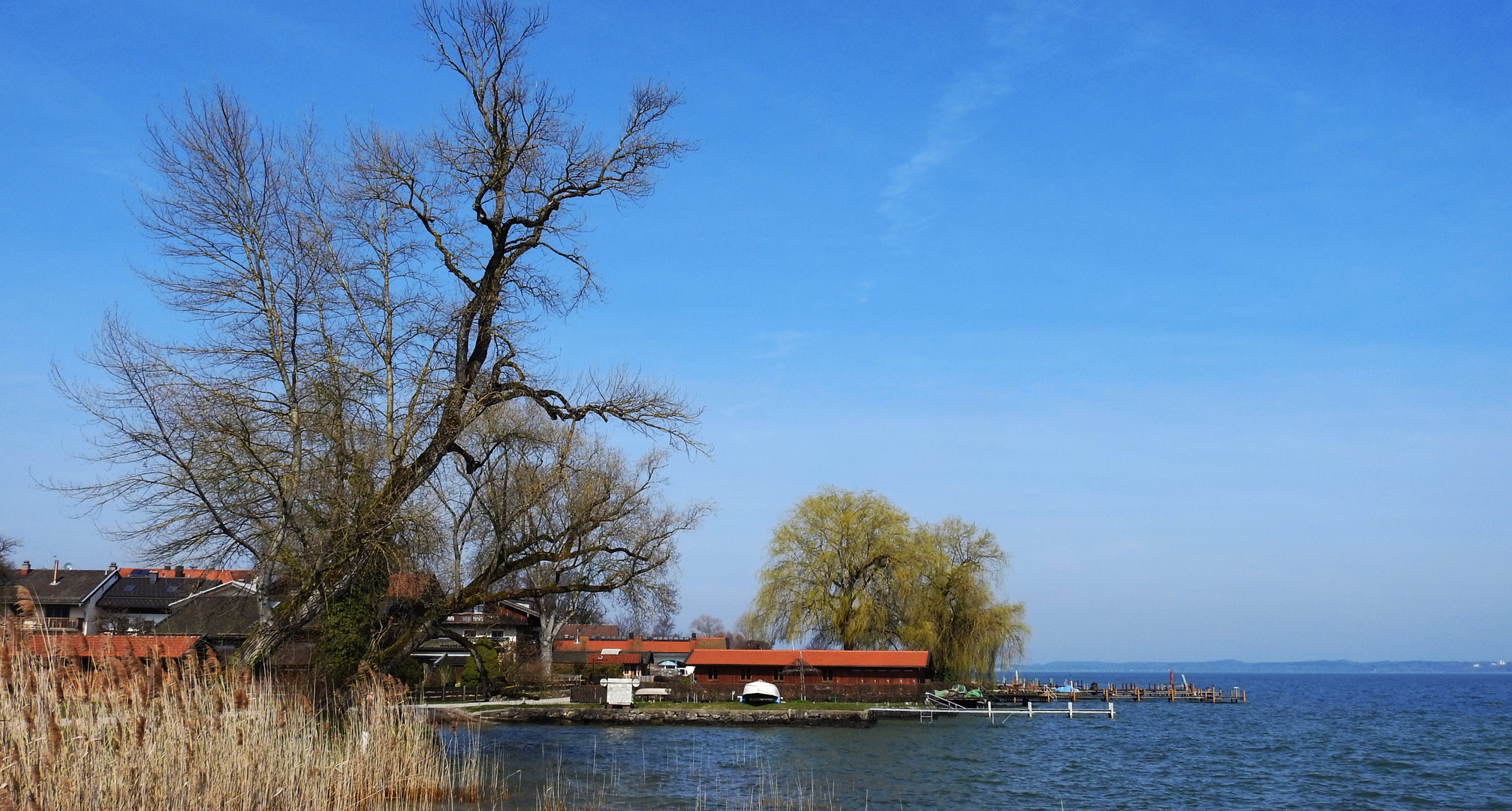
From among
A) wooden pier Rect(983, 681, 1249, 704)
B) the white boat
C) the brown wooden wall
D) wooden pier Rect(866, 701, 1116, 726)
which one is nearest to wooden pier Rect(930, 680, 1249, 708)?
wooden pier Rect(983, 681, 1249, 704)

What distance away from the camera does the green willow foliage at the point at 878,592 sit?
5731 centimetres

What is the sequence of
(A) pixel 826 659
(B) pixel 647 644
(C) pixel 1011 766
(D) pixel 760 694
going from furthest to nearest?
1. (B) pixel 647 644
2. (A) pixel 826 659
3. (D) pixel 760 694
4. (C) pixel 1011 766

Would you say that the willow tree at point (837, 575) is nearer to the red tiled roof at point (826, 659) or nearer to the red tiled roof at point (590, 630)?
the red tiled roof at point (826, 659)

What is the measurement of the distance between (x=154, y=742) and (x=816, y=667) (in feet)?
149

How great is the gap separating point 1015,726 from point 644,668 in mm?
29047

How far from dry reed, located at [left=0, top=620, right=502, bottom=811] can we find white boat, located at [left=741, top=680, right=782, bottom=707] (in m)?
37.8

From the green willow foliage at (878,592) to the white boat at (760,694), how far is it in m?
8.95

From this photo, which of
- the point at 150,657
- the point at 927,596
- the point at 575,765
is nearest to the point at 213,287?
the point at 150,657

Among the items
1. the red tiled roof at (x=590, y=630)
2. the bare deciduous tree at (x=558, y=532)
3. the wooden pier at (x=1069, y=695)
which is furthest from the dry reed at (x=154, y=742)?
the red tiled roof at (x=590, y=630)

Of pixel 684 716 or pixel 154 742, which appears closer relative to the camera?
pixel 154 742

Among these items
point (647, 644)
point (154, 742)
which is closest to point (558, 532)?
point (154, 742)

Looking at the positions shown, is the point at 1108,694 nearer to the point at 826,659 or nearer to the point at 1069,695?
the point at 1069,695

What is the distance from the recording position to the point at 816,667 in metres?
52.1

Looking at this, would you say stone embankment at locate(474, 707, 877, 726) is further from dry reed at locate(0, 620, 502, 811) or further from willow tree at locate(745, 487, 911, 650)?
dry reed at locate(0, 620, 502, 811)
